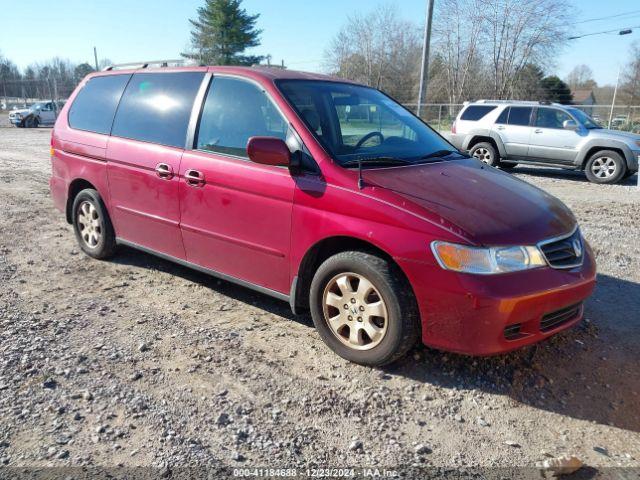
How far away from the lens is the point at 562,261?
122 inches

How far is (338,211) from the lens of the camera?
3178mm

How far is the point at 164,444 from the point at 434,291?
1.63 m

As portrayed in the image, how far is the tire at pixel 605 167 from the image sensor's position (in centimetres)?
1101

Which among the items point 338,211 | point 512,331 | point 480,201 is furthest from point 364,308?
point 480,201

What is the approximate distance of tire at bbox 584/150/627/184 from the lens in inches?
433

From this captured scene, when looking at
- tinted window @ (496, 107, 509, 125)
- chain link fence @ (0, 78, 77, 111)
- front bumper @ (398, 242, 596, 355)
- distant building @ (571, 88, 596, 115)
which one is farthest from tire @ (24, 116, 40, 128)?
distant building @ (571, 88, 596, 115)

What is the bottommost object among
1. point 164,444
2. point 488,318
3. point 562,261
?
point 164,444

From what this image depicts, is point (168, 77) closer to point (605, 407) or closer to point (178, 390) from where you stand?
point (178, 390)

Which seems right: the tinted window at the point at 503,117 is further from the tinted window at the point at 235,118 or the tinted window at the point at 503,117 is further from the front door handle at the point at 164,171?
the front door handle at the point at 164,171

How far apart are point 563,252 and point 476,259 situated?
0.72 metres

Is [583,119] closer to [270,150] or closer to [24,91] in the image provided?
[270,150]

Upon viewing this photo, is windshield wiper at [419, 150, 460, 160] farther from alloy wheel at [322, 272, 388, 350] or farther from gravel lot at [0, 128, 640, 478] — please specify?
gravel lot at [0, 128, 640, 478]

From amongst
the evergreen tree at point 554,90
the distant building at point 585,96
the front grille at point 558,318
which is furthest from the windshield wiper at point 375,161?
the distant building at point 585,96

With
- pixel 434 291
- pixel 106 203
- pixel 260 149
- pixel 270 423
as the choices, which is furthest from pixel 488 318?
pixel 106 203
